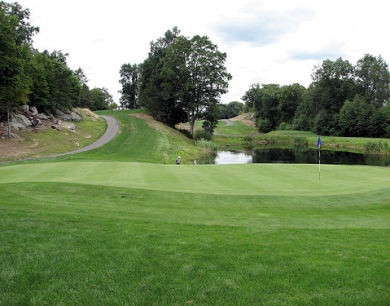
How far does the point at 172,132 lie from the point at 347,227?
5377 centimetres

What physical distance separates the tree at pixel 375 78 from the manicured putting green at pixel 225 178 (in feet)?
231

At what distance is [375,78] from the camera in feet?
263

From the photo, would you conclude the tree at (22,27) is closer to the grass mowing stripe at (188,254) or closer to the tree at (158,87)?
the tree at (158,87)

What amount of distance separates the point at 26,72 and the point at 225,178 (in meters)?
34.6

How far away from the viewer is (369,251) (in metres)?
6.84

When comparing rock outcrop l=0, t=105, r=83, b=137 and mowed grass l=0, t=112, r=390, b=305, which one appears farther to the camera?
rock outcrop l=0, t=105, r=83, b=137

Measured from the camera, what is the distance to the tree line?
34375mm

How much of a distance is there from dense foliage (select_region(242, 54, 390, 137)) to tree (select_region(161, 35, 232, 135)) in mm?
32737

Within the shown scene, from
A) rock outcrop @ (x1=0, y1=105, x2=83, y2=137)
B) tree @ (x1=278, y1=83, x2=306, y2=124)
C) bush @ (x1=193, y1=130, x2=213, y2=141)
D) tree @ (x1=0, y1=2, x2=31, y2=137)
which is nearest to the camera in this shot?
tree @ (x1=0, y1=2, x2=31, y2=137)

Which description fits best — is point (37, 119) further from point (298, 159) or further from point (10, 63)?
point (298, 159)

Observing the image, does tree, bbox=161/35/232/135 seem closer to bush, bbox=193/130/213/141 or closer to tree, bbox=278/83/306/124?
bush, bbox=193/130/213/141

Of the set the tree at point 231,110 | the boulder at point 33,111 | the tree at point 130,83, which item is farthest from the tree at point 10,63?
the tree at point 231,110

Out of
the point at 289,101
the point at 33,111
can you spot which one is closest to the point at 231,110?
the point at 289,101

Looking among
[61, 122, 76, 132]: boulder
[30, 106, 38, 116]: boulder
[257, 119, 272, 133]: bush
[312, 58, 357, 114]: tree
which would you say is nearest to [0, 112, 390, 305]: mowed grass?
[61, 122, 76, 132]: boulder
